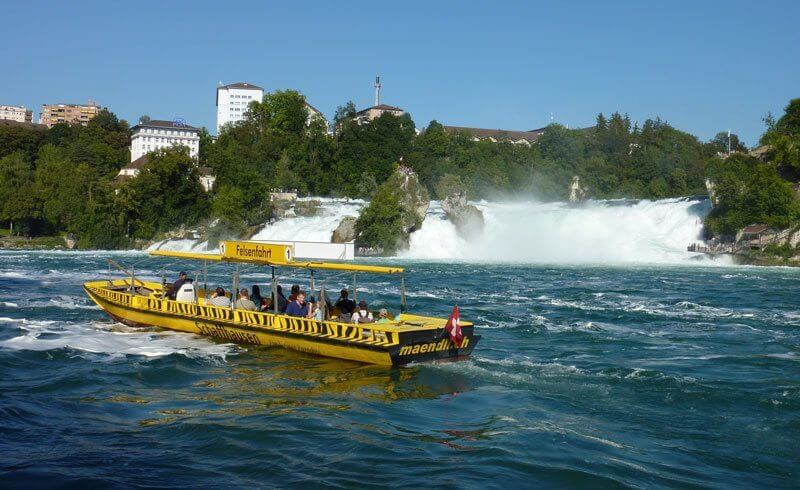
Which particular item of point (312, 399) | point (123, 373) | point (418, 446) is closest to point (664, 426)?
point (418, 446)

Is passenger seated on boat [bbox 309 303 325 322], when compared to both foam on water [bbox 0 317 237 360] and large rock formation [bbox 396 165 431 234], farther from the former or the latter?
large rock formation [bbox 396 165 431 234]

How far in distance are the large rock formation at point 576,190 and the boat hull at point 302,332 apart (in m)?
102

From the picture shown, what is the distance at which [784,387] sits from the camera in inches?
744

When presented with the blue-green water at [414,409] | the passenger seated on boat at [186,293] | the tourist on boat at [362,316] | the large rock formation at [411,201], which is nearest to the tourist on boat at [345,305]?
the tourist on boat at [362,316]

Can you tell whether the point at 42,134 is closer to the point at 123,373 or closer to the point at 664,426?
the point at 123,373

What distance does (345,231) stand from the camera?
7919 cm

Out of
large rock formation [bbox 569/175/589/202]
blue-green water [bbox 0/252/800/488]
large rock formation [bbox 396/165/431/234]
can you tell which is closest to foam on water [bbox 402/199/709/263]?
large rock formation [bbox 396/165/431/234]

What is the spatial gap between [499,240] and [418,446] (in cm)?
6646

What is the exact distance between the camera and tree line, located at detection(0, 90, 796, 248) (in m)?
92.4

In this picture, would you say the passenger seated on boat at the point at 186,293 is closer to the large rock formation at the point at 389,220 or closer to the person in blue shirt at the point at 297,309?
the person in blue shirt at the point at 297,309

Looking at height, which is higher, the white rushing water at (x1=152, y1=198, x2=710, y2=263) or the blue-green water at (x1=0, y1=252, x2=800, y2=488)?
the white rushing water at (x1=152, y1=198, x2=710, y2=263)

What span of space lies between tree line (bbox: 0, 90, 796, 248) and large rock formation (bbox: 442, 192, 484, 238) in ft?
6.37

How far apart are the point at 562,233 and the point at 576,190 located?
46.2 metres

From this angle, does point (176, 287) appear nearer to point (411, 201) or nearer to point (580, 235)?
point (580, 235)
